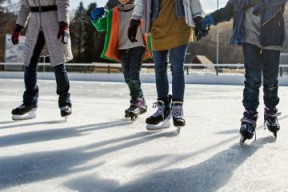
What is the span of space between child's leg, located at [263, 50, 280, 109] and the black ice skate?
1.22 m

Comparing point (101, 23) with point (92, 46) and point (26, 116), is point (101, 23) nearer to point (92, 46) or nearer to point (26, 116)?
point (26, 116)

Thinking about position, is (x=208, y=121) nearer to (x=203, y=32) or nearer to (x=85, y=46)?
(x=203, y=32)

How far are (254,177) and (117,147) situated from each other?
92 centimetres

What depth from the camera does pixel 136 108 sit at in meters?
3.73

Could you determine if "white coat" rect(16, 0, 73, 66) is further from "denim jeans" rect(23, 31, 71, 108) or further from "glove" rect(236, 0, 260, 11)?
"glove" rect(236, 0, 260, 11)

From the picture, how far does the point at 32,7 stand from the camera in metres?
3.61

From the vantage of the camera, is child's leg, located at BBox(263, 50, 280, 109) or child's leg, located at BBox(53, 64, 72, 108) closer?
child's leg, located at BBox(263, 50, 280, 109)

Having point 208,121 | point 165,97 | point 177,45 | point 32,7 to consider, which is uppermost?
point 32,7

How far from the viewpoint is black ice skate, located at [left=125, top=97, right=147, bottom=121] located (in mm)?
3588

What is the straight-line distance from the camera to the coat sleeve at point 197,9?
2963 millimetres

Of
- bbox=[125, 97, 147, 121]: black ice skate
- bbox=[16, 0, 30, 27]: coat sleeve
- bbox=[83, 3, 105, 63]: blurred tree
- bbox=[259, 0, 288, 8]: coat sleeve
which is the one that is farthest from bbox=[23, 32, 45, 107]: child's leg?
bbox=[83, 3, 105, 63]: blurred tree

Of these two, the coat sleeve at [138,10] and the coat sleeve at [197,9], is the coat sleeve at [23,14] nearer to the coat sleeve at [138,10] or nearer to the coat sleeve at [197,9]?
the coat sleeve at [138,10]

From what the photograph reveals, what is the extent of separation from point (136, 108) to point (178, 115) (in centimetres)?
81

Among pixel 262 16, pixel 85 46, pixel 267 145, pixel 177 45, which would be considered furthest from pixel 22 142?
pixel 85 46
